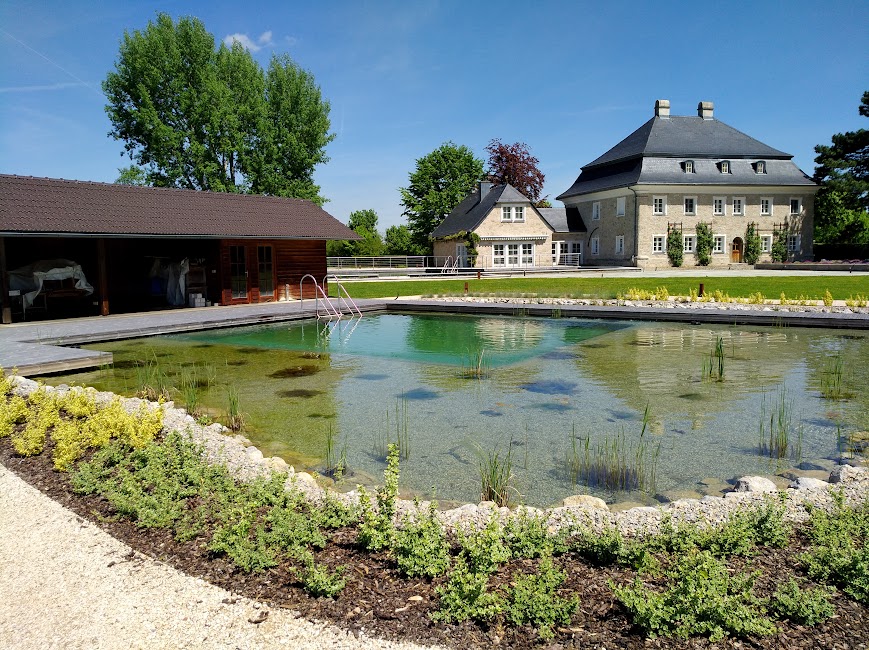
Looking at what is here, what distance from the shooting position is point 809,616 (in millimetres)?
2973

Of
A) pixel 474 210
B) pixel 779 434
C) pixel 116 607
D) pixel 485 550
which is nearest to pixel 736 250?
pixel 474 210

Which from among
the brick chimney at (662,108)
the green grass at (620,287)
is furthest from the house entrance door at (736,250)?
the green grass at (620,287)

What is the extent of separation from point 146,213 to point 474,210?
29.9 meters

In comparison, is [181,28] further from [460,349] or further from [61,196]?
[460,349]

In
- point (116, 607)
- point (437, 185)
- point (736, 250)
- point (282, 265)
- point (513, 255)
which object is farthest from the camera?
point (437, 185)

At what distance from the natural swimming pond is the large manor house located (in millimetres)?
28436

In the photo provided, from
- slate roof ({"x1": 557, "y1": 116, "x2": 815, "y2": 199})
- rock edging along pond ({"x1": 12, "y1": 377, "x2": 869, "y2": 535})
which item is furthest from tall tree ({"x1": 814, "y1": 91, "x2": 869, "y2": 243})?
rock edging along pond ({"x1": 12, "y1": 377, "x2": 869, "y2": 535})

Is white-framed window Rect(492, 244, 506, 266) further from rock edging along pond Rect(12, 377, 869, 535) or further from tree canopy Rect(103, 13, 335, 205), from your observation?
rock edging along pond Rect(12, 377, 869, 535)

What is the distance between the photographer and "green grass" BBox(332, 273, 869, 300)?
70.2 feet

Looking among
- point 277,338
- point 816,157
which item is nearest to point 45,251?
point 277,338

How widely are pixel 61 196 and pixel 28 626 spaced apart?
58.8ft

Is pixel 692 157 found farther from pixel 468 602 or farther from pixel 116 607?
pixel 116 607

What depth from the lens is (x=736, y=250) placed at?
43.3 m

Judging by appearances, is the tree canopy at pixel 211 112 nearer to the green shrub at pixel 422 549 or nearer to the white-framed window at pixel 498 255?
the white-framed window at pixel 498 255
